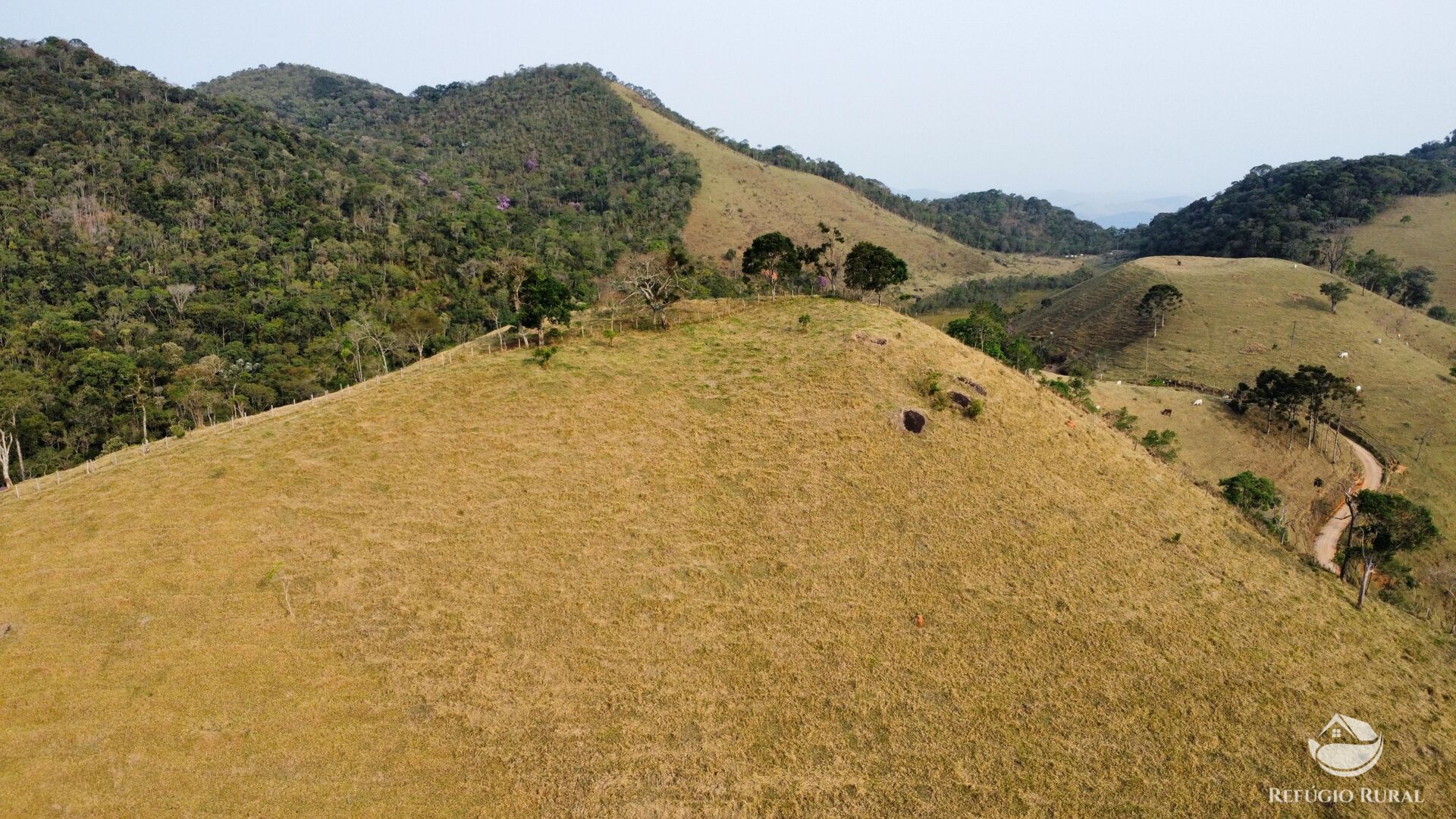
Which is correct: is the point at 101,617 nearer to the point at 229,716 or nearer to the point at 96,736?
the point at 96,736

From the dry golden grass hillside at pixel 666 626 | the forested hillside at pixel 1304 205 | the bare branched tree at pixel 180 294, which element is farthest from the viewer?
the forested hillside at pixel 1304 205

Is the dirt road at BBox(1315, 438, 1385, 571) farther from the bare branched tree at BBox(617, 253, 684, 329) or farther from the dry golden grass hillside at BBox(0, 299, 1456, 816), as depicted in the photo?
the bare branched tree at BBox(617, 253, 684, 329)

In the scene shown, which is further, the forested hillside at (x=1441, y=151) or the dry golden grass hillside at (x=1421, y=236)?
the forested hillside at (x=1441, y=151)

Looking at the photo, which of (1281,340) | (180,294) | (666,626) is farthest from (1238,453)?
(180,294)

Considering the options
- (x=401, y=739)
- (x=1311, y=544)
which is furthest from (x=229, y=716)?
(x=1311, y=544)

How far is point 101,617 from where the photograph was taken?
842 inches

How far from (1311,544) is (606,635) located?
51.0 meters

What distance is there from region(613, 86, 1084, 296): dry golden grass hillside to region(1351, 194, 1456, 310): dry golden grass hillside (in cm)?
5664

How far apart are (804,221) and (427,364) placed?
123264 mm

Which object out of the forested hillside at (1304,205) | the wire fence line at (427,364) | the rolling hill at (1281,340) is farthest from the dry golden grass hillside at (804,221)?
the wire fence line at (427,364)

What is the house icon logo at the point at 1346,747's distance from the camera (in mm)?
19266

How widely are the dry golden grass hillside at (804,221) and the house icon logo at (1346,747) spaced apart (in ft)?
395

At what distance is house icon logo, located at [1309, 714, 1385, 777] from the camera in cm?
1927

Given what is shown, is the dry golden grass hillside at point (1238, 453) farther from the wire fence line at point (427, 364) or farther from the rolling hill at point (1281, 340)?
the wire fence line at point (427, 364)
